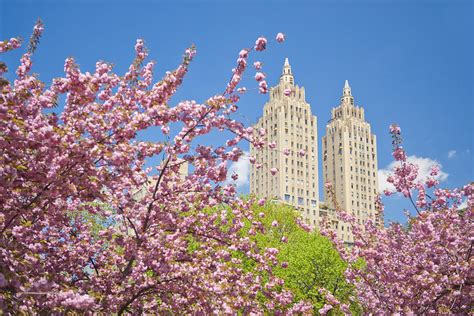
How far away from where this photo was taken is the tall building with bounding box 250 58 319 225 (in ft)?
406

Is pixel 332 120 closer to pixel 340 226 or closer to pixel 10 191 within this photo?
pixel 340 226

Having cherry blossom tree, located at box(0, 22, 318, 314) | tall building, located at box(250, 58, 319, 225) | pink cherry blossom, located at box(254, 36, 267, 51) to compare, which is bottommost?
cherry blossom tree, located at box(0, 22, 318, 314)

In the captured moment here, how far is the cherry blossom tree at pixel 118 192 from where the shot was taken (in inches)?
329

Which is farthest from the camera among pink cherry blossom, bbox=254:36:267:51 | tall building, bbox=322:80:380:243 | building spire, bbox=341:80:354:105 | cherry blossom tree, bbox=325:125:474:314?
building spire, bbox=341:80:354:105

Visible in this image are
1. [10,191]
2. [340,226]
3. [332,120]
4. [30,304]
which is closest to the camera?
[30,304]

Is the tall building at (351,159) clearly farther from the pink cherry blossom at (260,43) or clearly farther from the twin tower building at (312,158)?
the pink cherry blossom at (260,43)

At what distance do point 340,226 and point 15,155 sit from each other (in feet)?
404

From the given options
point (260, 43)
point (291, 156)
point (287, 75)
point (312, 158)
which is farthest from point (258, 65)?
point (287, 75)

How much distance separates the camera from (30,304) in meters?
7.84

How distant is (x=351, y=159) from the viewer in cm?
14662

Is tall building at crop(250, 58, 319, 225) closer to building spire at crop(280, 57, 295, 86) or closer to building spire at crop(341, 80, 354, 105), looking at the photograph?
building spire at crop(280, 57, 295, 86)

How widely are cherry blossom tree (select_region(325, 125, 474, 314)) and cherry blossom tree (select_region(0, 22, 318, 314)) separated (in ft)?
12.6

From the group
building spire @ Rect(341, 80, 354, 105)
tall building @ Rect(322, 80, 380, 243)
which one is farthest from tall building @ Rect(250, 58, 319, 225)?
building spire @ Rect(341, 80, 354, 105)

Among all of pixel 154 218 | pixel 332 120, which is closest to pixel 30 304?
pixel 154 218
